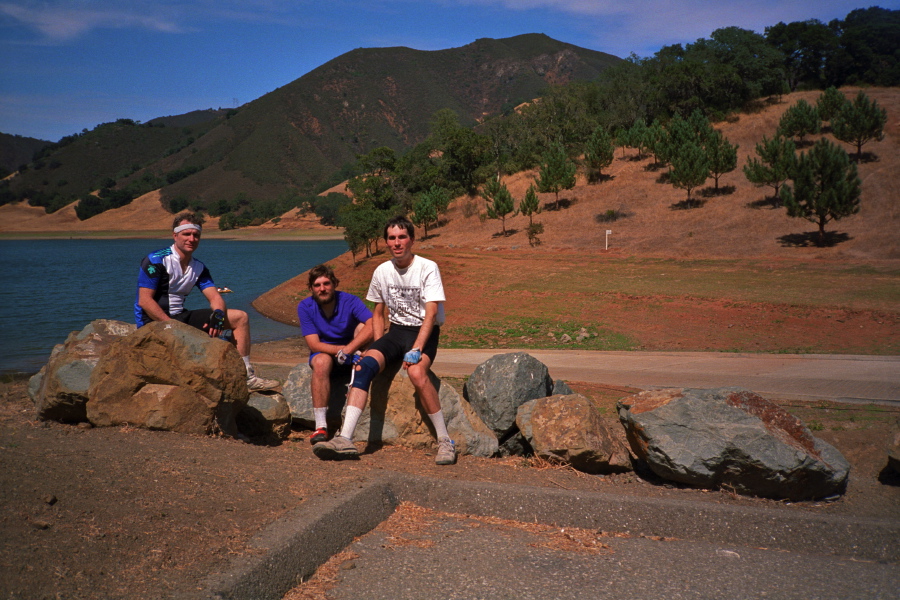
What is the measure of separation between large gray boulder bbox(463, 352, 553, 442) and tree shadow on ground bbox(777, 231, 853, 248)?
108ft

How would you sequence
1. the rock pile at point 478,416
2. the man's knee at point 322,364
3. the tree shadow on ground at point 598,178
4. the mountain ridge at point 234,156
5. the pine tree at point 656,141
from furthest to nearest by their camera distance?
the mountain ridge at point 234,156 < the tree shadow on ground at point 598,178 < the pine tree at point 656,141 < the man's knee at point 322,364 < the rock pile at point 478,416

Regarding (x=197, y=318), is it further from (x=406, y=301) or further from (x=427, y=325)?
(x=427, y=325)

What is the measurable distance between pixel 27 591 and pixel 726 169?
47272mm

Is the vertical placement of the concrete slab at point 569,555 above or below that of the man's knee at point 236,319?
below

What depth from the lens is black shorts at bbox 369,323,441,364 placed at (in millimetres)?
5781

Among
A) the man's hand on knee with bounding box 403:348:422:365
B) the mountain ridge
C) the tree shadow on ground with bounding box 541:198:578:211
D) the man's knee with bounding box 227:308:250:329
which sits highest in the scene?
the mountain ridge

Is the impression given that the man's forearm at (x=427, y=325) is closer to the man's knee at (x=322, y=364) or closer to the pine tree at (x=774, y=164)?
the man's knee at (x=322, y=364)

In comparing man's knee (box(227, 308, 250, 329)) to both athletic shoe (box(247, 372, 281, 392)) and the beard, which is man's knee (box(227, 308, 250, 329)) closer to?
athletic shoe (box(247, 372, 281, 392))

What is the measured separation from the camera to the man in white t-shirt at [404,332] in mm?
5516

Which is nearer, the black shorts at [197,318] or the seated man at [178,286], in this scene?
the seated man at [178,286]

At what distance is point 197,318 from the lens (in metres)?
6.50

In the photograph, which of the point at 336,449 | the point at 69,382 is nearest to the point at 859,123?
the point at 336,449

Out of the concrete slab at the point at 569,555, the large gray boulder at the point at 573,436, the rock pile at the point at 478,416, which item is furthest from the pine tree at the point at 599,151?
the concrete slab at the point at 569,555

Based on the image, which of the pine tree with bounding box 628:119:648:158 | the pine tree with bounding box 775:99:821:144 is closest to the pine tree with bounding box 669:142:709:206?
the pine tree with bounding box 775:99:821:144
